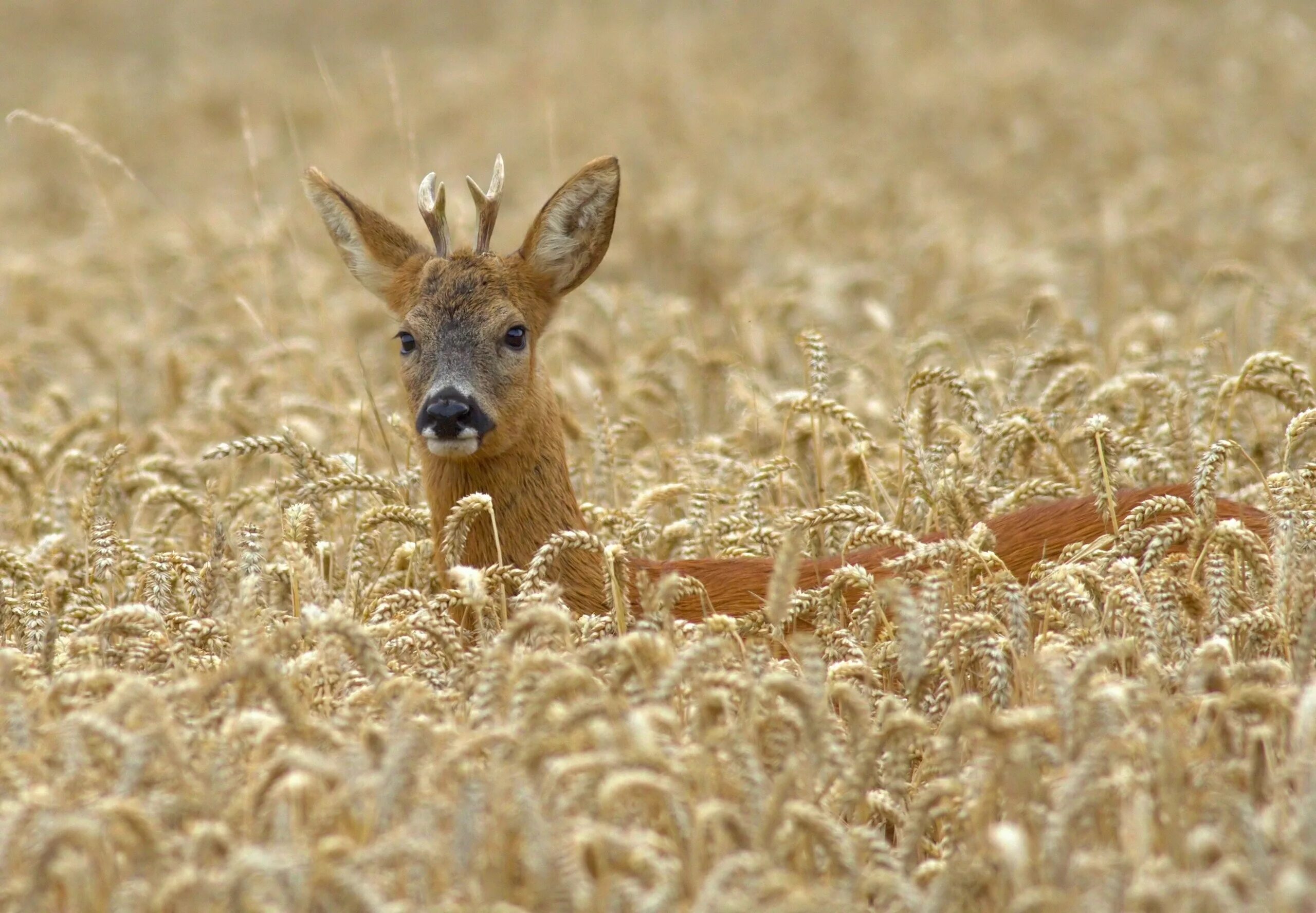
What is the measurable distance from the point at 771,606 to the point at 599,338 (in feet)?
21.6

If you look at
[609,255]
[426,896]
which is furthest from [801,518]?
[609,255]

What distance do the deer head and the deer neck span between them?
0.05 metres

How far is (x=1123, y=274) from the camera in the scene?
10.6 m

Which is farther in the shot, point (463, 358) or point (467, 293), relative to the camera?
point (467, 293)

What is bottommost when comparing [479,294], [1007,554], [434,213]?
[1007,554]

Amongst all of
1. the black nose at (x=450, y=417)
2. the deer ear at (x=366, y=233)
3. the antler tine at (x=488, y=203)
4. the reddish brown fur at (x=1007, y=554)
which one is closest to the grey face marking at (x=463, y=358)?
the black nose at (x=450, y=417)

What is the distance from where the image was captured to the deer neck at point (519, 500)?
216 inches

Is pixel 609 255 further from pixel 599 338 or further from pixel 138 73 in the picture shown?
pixel 138 73

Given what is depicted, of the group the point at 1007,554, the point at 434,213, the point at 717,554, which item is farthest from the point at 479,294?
the point at 1007,554

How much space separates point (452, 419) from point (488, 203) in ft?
2.60

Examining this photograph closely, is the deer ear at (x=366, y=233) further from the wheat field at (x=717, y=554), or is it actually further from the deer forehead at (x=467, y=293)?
the wheat field at (x=717, y=554)

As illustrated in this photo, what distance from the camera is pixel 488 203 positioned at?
5.64 m

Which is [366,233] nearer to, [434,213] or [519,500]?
[434,213]

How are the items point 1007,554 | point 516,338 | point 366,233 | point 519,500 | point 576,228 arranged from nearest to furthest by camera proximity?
point 1007,554 < point 519,500 < point 516,338 < point 576,228 < point 366,233
